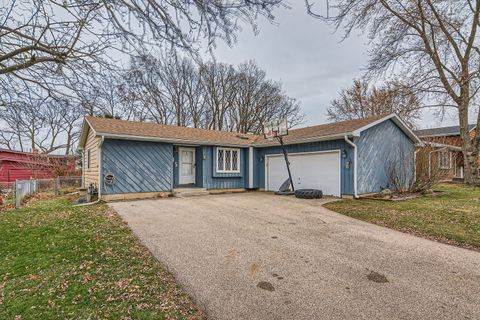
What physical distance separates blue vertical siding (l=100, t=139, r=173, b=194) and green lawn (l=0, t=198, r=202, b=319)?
173 inches

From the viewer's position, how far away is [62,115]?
3887 millimetres

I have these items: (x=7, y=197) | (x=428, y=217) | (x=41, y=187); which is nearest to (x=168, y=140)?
(x=7, y=197)

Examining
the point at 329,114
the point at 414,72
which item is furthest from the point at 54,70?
the point at 329,114

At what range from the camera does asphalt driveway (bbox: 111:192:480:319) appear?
2516 mm

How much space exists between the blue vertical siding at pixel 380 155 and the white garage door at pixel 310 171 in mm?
935

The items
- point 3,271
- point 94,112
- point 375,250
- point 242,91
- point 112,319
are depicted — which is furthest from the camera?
point 242,91

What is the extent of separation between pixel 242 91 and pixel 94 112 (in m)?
22.2

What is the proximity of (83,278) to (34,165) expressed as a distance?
17.3 m

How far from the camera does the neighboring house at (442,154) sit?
10.3 meters

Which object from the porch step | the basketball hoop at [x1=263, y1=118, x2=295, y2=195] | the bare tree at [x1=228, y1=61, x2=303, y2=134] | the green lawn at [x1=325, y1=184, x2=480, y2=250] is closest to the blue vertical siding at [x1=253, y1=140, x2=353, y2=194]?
the basketball hoop at [x1=263, y1=118, x2=295, y2=195]

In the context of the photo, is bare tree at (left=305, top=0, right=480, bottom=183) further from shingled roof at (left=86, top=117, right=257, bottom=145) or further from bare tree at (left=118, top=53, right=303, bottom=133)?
bare tree at (left=118, top=53, right=303, bottom=133)

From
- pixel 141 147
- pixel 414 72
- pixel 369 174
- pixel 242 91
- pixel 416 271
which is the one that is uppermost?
pixel 242 91

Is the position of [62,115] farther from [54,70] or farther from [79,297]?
[79,297]

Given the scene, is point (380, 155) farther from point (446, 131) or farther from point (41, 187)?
point (446, 131)
